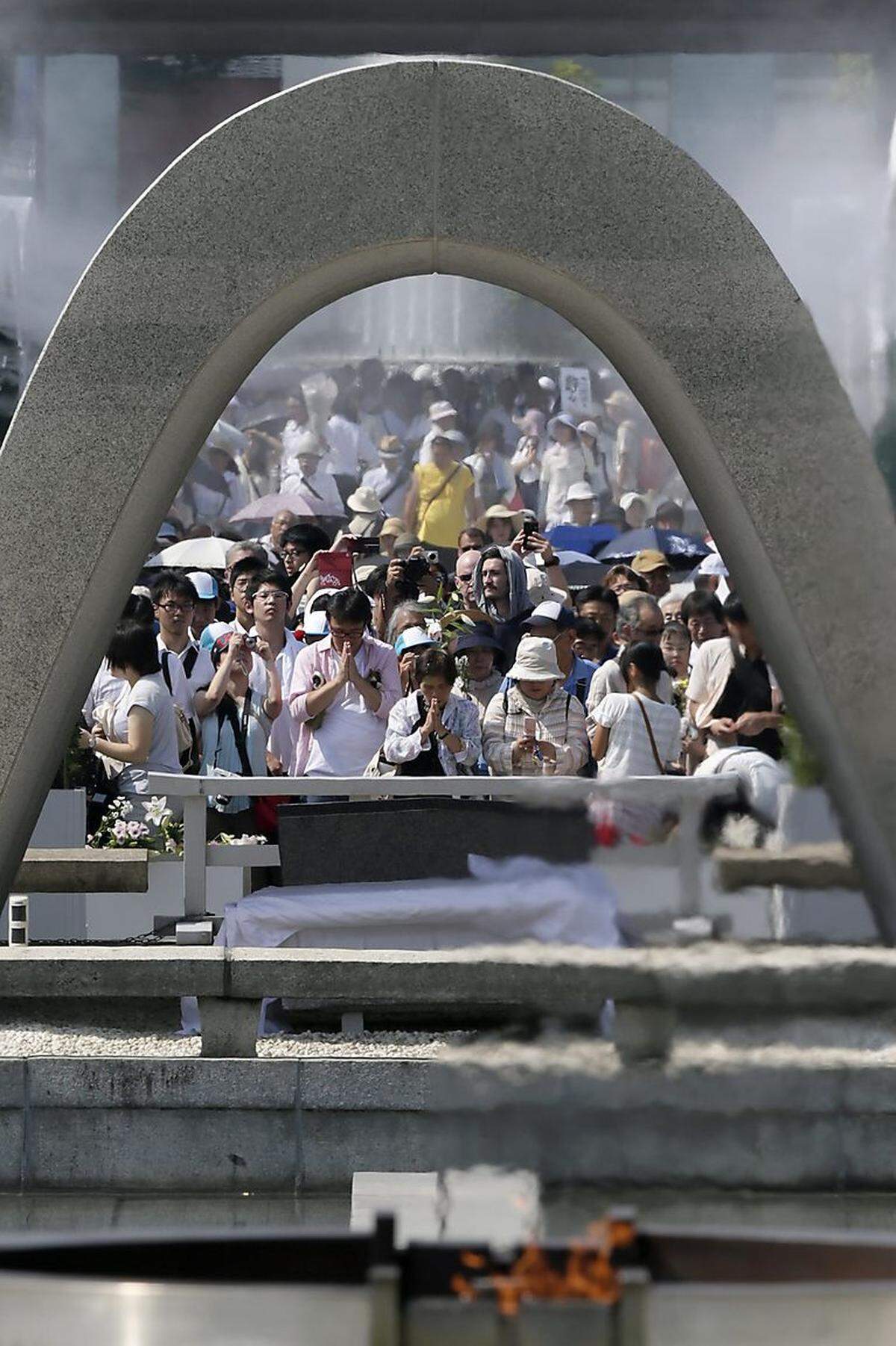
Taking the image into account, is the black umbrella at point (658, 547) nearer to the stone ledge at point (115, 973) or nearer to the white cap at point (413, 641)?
the white cap at point (413, 641)

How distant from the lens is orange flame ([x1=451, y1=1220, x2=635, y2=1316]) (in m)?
3.31

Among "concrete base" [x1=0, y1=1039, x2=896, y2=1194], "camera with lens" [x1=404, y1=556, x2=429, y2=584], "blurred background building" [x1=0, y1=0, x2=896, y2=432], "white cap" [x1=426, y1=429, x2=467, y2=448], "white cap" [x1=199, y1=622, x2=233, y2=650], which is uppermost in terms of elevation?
"blurred background building" [x1=0, y1=0, x2=896, y2=432]

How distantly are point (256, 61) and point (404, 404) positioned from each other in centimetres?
1208

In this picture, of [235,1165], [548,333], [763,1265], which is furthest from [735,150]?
[763,1265]

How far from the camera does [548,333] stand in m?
22.5

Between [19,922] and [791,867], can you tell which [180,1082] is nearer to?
[19,922]

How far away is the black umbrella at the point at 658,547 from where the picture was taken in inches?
509

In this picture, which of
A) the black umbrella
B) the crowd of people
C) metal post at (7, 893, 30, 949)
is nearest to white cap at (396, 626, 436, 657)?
the crowd of people

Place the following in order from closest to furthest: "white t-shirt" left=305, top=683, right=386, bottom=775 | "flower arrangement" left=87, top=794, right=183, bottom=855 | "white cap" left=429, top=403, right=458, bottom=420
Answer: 1. "white t-shirt" left=305, top=683, right=386, bottom=775
2. "flower arrangement" left=87, top=794, right=183, bottom=855
3. "white cap" left=429, top=403, right=458, bottom=420

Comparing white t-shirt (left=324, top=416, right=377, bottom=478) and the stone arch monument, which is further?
white t-shirt (left=324, top=416, right=377, bottom=478)

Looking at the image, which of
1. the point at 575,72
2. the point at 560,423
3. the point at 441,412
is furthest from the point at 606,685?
the point at 575,72

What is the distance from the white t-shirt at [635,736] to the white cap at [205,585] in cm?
341

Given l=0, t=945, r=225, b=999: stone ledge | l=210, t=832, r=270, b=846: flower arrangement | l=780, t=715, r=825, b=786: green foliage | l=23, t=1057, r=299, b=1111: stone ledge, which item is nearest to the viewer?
l=23, t=1057, r=299, b=1111: stone ledge

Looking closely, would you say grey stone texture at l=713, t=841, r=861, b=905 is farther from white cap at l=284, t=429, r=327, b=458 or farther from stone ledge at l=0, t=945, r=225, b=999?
white cap at l=284, t=429, r=327, b=458
